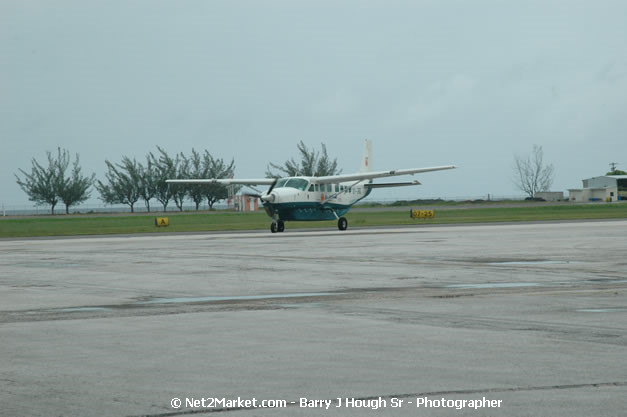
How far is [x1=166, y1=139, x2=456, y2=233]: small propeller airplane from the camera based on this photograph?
147ft

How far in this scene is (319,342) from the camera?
8453 mm

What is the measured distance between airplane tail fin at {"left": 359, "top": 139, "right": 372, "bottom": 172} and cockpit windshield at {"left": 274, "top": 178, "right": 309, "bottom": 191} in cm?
1156

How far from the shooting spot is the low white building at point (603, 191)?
13338 centimetres

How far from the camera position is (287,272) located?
58.7ft

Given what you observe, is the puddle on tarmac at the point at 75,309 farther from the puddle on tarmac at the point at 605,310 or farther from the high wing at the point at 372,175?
the high wing at the point at 372,175

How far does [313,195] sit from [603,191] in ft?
323

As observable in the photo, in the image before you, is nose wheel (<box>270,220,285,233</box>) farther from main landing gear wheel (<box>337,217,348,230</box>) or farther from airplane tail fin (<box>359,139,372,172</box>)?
airplane tail fin (<box>359,139,372,172</box>)

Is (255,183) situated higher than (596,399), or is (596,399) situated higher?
(255,183)

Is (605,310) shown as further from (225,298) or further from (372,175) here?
(372,175)

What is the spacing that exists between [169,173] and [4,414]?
5416 inches

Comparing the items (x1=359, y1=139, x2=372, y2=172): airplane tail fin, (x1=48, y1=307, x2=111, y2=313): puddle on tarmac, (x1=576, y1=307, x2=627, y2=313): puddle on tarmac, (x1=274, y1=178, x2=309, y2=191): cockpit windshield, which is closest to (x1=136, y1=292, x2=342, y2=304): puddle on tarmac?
(x1=48, y1=307, x2=111, y2=313): puddle on tarmac

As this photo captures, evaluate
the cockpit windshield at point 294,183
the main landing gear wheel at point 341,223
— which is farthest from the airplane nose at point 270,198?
the main landing gear wheel at point 341,223

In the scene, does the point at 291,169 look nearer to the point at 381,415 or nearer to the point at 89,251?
the point at 89,251

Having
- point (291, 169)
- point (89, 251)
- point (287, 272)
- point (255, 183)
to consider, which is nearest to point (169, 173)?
point (291, 169)
